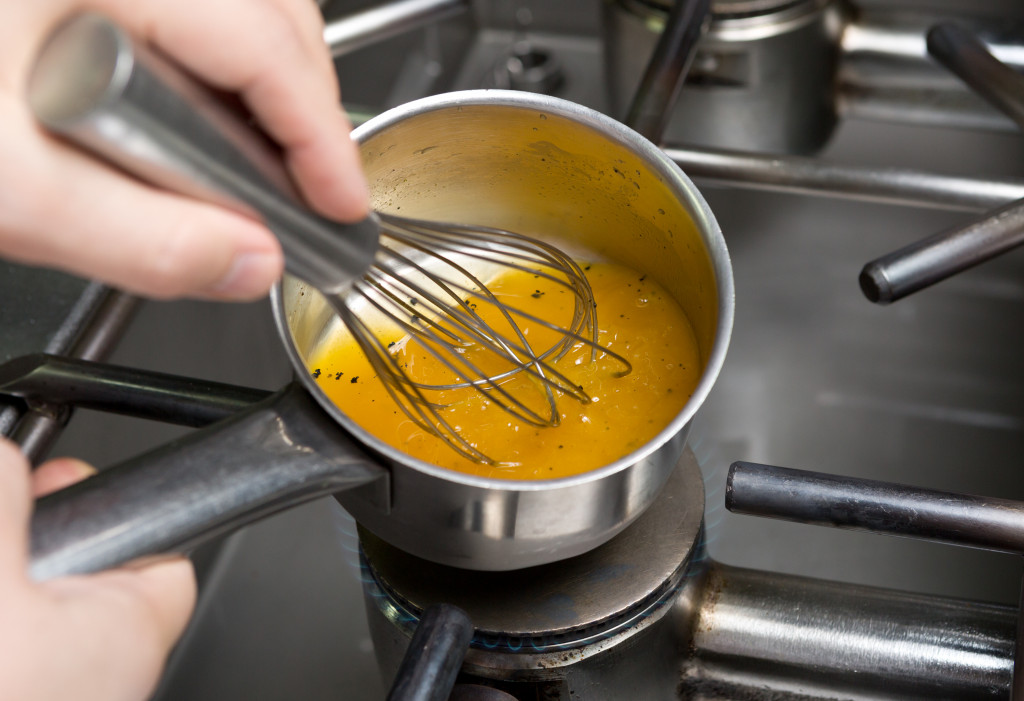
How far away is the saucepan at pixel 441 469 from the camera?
0.26 m

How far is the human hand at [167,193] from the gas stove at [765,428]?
18cm

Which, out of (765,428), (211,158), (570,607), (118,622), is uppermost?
(211,158)

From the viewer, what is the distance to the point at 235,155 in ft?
0.77

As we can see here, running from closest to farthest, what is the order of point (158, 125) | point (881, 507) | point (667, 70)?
point (158, 125)
point (881, 507)
point (667, 70)

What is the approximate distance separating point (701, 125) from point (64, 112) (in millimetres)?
489

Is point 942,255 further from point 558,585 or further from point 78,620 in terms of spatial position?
point 78,620

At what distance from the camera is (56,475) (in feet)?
0.94

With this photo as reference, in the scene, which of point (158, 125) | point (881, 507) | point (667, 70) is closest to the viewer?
point (158, 125)

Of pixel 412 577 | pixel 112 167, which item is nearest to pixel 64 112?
pixel 112 167

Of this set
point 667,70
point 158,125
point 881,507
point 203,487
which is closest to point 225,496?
→ point 203,487

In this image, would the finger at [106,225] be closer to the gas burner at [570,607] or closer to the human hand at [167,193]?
the human hand at [167,193]

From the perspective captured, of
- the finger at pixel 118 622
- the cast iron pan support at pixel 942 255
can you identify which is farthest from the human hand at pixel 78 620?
the cast iron pan support at pixel 942 255

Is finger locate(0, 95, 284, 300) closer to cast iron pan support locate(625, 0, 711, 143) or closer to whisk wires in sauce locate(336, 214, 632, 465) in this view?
whisk wires in sauce locate(336, 214, 632, 465)

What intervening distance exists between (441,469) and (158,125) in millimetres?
125
